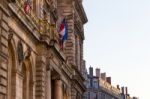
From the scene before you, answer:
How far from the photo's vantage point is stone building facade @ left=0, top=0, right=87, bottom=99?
3528cm

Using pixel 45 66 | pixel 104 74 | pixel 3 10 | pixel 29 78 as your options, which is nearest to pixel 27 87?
pixel 29 78

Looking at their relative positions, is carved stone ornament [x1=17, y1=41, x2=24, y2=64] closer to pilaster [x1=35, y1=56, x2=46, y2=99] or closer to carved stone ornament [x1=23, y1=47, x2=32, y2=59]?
carved stone ornament [x1=23, y1=47, x2=32, y2=59]

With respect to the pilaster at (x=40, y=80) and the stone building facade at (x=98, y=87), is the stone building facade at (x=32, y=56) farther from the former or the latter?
the stone building facade at (x=98, y=87)

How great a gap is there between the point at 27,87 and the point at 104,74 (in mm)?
129718

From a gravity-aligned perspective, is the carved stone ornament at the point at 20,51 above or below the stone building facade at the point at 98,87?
below

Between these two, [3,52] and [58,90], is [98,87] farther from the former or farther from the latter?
[3,52]

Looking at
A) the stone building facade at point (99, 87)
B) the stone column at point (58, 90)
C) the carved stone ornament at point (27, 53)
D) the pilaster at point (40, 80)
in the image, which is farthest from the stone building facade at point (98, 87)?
the carved stone ornament at point (27, 53)

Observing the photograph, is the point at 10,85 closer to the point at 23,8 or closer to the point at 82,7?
the point at 23,8

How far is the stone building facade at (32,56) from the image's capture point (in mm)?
35281

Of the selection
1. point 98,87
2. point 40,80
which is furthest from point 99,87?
point 40,80

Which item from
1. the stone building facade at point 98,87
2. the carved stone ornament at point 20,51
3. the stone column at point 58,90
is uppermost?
the stone building facade at point 98,87

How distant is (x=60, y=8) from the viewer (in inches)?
2621

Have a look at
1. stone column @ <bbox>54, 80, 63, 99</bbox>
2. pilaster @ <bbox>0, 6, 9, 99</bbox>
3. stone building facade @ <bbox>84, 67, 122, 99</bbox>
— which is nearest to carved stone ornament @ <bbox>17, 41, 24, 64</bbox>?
pilaster @ <bbox>0, 6, 9, 99</bbox>

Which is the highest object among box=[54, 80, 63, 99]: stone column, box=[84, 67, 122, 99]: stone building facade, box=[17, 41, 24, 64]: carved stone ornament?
box=[84, 67, 122, 99]: stone building facade
